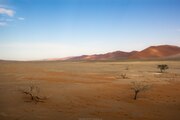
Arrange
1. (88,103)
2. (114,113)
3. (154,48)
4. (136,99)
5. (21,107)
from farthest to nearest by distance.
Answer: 1. (154,48)
2. (136,99)
3. (88,103)
4. (21,107)
5. (114,113)

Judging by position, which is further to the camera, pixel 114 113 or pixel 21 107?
pixel 21 107

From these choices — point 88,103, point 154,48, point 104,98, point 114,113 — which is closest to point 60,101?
point 88,103

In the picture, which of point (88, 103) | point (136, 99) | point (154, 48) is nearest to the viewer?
point (88, 103)

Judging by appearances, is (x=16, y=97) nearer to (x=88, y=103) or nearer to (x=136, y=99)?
(x=88, y=103)

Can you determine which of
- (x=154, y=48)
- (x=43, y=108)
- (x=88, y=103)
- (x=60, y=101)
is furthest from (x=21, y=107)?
(x=154, y=48)

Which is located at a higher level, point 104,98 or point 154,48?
point 154,48

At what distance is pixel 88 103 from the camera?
40.3 feet

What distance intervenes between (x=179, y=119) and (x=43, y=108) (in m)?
5.68

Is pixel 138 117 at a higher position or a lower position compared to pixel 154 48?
lower

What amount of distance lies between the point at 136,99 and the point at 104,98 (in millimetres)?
1705

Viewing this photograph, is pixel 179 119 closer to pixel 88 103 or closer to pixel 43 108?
pixel 88 103

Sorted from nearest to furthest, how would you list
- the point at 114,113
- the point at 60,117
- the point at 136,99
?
the point at 60,117
the point at 114,113
the point at 136,99

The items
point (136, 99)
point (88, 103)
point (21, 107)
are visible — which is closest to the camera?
point (21, 107)

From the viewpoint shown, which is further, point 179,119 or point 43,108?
point 43,108
